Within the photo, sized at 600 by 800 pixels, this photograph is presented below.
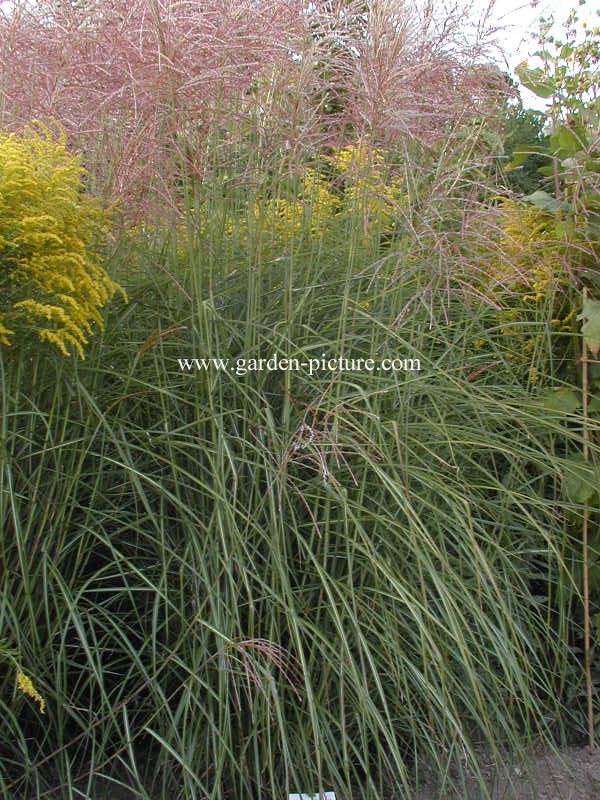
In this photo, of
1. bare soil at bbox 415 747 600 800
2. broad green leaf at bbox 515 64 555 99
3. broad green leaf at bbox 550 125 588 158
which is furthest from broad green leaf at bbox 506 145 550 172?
bare soil at bbox 415 747 600 800

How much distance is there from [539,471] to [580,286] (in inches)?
30.5

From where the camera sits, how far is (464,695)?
2.62 metres

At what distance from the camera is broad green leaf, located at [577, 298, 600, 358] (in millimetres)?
3064

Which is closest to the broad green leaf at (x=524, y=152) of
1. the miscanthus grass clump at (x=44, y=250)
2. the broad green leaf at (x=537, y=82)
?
the broad green leaf at (x=537, y=82)

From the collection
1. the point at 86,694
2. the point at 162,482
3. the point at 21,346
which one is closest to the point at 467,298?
the point at 162,482

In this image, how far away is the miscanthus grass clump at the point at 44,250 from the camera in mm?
2447

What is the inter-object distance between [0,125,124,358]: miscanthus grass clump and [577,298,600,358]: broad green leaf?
5.65ft

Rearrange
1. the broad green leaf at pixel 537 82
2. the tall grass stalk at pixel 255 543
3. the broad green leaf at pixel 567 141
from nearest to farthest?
1. the tall grass stalk at pixel 255 543
2. the broad green leaf at pixel 567 141
3. the broad green leaf at pixel 537 82

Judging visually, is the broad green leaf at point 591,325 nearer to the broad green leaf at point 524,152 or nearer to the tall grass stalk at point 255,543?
the tall grass stalk at point 255,543

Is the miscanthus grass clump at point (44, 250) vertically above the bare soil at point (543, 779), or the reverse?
the miscanthus grass clump at point (44, 250)

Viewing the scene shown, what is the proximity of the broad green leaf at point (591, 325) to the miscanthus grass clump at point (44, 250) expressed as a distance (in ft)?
5.65

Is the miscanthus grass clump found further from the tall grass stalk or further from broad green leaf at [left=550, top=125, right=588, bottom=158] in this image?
broad green leaf at [left=550, top=125, right=588, bottom=158]

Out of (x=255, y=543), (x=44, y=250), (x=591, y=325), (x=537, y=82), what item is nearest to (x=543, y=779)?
(x=255, y=543)

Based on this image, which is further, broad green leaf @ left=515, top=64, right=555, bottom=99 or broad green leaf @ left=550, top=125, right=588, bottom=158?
A: broad green leaf @ left=515, top=64, right=555, bottom=99
